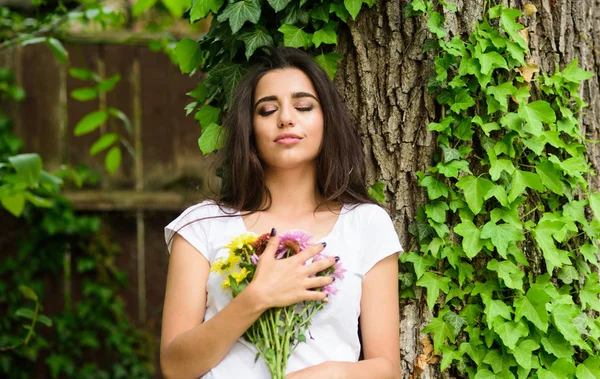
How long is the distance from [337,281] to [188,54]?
0.94m

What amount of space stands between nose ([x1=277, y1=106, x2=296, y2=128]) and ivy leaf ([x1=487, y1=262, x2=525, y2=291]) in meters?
0.67

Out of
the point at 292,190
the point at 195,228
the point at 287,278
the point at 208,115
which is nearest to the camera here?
the point at 287,278

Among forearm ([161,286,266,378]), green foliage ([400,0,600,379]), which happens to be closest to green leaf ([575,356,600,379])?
green foliage ([400,0,600,379])

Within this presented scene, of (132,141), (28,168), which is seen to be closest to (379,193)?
(28,168)

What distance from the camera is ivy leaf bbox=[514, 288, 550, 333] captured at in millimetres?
1898

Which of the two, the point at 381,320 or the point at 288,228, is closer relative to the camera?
the point at 381,320

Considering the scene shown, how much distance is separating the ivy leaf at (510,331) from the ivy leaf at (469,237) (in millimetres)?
201

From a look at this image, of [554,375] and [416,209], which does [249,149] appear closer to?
[416,209]

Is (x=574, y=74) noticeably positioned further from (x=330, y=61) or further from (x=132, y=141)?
(x=132, y=141)

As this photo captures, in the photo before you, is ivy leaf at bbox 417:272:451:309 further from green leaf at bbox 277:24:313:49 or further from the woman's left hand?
green leaf at bbox 277:24:313:49

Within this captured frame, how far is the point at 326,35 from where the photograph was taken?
2070 millimetres

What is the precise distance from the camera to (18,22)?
3.30 meters

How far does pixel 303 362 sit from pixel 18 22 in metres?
2.39

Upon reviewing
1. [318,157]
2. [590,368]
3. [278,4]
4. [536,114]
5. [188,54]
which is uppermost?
[278,4]
